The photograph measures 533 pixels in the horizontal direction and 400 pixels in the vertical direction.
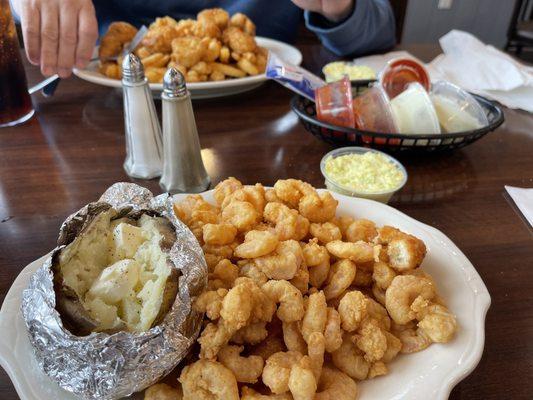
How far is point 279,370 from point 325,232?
0.29 m

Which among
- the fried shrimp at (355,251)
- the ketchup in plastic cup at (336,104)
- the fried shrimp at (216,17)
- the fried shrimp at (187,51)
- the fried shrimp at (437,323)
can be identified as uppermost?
the fried shrimp at (216,17)

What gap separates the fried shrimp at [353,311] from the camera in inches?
27.0

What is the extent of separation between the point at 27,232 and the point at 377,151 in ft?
2.77

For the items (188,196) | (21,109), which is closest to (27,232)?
(188,196)

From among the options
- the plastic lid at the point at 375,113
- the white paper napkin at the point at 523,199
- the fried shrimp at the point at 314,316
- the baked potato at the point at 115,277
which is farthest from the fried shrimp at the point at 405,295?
the plastic lid at the point at 375,113

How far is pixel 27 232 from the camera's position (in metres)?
0.97

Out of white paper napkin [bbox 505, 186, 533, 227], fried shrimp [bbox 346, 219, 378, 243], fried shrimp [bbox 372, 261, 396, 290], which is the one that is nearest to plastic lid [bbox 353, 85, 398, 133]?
white paper napkin [bbox 505, 186, 533, 227]

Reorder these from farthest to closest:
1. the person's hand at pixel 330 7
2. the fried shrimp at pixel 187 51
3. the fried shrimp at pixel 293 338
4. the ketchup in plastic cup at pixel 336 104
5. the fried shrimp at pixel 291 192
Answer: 1. the person's hand at pixel 330 7
2. the fried shrimp at pixel 187 51
3. the ketchup in plastic cup at pixel 336 104
4. the fried shrimp at pixel 291 192
5. the fried shrimp at pixel 293 338

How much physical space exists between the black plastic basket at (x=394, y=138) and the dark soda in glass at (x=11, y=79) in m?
0.84

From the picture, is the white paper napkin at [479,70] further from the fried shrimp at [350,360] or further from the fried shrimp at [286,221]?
the fried shrimp at [350,360]

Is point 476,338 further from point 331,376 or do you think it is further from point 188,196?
point 188,196

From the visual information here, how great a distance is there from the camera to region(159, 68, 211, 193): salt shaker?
0.99m

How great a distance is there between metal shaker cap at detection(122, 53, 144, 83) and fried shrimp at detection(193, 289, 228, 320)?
600 mm

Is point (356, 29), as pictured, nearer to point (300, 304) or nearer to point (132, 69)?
point (132, 69)
